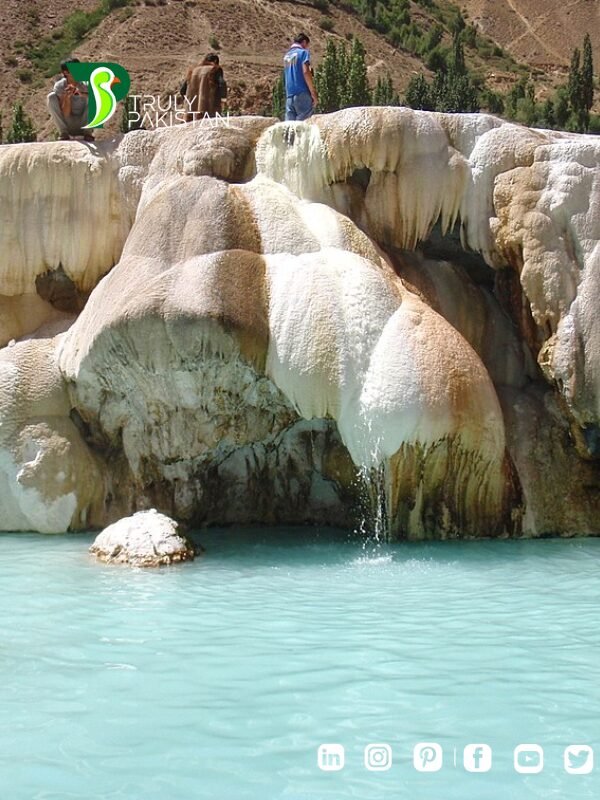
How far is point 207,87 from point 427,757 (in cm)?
862

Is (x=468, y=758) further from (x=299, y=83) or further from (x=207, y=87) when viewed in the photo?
(x=207, y=87)

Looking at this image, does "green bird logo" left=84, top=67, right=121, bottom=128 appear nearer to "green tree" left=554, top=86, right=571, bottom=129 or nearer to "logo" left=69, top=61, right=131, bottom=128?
"logo" left=69, top=61, right=131, bottom=128

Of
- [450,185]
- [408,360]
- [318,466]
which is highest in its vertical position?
[450,185]

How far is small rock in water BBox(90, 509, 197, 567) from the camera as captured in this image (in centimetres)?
736

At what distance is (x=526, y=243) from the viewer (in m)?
8.63

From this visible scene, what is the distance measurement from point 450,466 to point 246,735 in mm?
4418

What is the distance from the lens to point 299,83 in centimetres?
1048

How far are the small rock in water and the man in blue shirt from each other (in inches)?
187

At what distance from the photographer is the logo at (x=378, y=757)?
3.61 m

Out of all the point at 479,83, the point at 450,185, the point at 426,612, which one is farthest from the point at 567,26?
the point at 426,612

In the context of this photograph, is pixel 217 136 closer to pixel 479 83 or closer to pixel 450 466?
pixel 450 466

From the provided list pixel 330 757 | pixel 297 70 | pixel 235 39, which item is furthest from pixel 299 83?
pixel 235 39

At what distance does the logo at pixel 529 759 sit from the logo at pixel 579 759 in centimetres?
9

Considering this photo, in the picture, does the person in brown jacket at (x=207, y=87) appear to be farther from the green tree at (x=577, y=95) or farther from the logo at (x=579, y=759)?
the green tree at (x=577, y=95)
